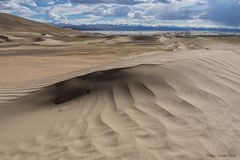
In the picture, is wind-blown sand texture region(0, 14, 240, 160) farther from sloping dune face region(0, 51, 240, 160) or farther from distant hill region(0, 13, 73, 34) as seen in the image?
distant hill region(0, 13, 73, 34)

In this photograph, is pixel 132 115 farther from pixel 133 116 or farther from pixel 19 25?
pixel 19 25

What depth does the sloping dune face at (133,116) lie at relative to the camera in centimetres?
408

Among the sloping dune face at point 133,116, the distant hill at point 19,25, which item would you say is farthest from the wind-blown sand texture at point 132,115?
the distant hill at point 19,25

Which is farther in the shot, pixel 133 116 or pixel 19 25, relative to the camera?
pixel 19 25

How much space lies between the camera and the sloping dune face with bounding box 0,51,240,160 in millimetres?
4082

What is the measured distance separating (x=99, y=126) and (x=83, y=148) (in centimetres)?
58

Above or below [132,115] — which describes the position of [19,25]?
below

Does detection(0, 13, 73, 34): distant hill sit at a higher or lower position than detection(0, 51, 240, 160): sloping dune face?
lower

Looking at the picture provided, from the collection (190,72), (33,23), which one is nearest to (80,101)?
(190,72)

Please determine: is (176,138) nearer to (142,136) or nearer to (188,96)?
(142,136)

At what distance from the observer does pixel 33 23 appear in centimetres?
15775

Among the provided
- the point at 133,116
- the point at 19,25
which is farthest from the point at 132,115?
the point at 19,25

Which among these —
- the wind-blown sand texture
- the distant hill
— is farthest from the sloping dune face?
the distant hill

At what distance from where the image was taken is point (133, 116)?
493 cm
